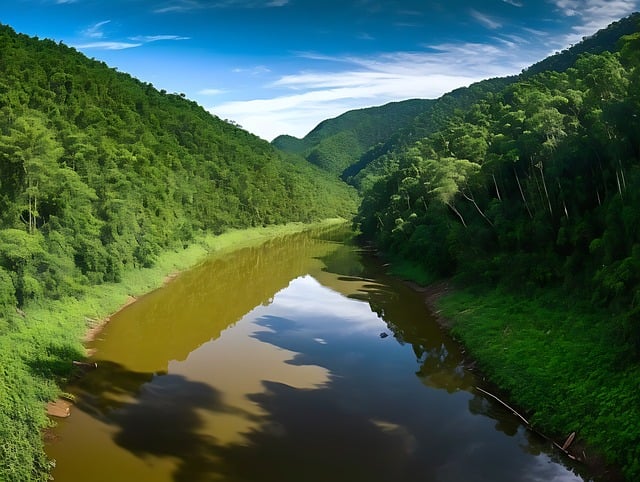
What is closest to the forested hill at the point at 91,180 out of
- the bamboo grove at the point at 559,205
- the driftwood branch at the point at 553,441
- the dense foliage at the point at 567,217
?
the driftwood branch at the point at 553,441

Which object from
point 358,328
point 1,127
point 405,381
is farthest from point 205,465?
point 1,127

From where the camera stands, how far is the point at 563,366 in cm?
2078

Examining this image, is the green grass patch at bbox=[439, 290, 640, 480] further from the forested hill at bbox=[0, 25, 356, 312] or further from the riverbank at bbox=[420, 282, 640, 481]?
the forested hill at bbox=[0, 25, 356, 312]

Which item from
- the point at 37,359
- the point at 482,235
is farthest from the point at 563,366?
the point at 37,359

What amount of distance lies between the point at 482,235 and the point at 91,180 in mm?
27299

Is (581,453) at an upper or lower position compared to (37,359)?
lower

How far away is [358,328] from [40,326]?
17142 millimetres

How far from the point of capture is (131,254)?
133ft

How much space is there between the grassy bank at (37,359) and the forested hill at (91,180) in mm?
1126

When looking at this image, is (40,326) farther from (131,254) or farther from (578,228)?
(578,228)

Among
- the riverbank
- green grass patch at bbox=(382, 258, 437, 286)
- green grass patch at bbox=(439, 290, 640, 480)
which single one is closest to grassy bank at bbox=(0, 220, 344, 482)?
the riverbank

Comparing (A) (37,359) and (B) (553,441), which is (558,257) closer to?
(B) (553,441)

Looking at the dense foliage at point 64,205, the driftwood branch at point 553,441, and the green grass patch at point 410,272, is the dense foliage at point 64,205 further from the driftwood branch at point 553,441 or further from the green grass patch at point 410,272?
the green grass patch at point 410,272

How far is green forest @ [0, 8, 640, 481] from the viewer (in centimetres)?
1878
